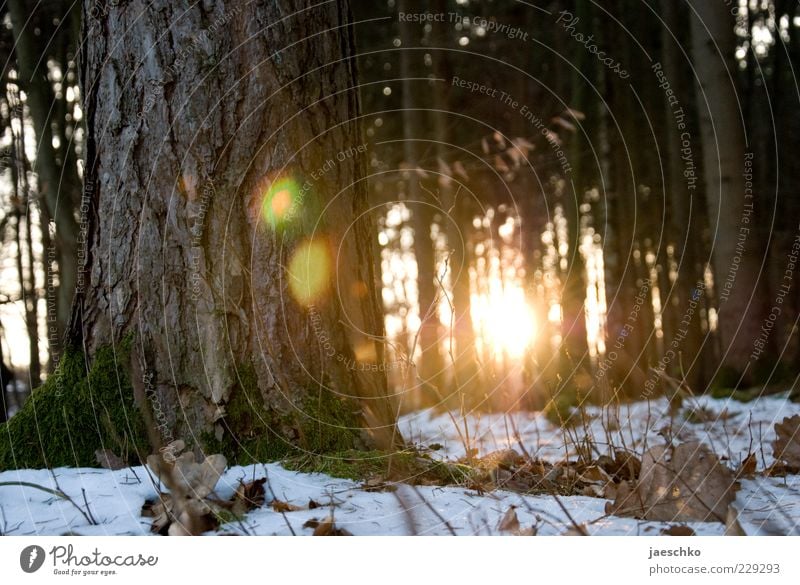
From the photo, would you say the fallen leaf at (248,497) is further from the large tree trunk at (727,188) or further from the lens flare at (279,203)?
the large tree trunk at (727,188)

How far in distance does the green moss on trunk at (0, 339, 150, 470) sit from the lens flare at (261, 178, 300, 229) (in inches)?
31.9

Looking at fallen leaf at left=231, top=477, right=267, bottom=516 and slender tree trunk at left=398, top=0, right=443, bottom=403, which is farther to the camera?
slender tree trunk at left=398, top=0, right=443, bottom=403

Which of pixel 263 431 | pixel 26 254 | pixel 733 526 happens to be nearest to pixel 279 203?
pixel 263 431

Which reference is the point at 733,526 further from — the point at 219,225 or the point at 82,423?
the point at 82,423

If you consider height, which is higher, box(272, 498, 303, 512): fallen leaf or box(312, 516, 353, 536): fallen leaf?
box(272, 498, 303, 512): fallen leaf

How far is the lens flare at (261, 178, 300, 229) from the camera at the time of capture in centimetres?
271

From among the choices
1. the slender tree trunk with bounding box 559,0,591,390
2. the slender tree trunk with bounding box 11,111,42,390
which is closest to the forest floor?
the slender tree trunk with bounding box 11,111,42,390

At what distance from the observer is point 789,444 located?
9.44ft

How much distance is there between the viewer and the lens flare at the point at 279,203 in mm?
2713

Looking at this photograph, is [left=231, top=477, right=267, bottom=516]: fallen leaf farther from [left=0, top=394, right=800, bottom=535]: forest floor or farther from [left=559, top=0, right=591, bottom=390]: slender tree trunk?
[left=559, top=0, right=591, bottom=390]: slender tree trunk
